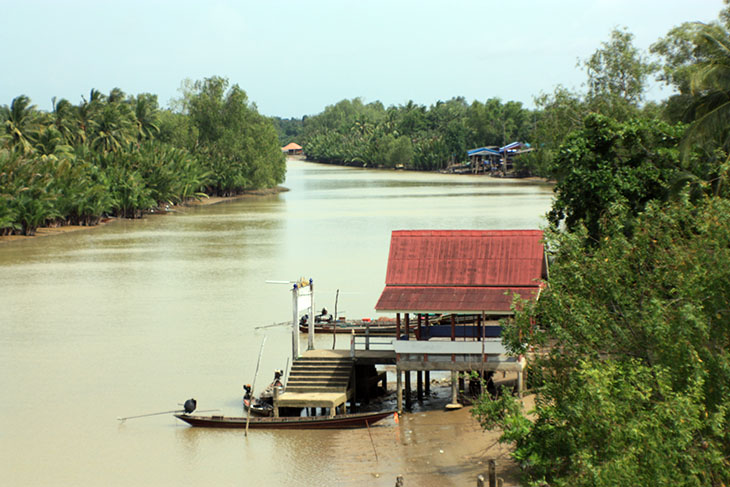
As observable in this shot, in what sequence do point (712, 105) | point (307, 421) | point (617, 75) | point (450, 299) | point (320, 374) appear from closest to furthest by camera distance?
point (307, 421)
point (450, 299)
point (320, 374)
point (712, 105)
point (617, 75)

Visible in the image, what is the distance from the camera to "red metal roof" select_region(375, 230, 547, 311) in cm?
2072

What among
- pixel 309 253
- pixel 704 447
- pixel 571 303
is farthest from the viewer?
pixel 309 253

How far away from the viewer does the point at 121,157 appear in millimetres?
72438

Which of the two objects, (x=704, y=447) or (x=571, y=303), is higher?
(x=571, y=303)

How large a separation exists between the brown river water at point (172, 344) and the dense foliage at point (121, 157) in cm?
259

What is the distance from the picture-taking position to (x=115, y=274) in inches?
1766

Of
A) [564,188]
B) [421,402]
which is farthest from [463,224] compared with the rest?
[421,402]

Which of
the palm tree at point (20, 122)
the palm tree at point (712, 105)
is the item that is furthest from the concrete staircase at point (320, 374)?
the palm tree at point (20, 122)

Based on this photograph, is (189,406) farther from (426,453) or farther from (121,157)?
(121,157)

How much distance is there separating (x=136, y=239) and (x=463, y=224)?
22.0m

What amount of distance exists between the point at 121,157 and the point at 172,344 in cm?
4618

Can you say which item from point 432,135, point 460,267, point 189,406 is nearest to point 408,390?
point 460,267

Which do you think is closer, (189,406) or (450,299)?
(450,299)

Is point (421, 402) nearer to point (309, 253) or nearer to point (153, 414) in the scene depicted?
point (153, 414)
